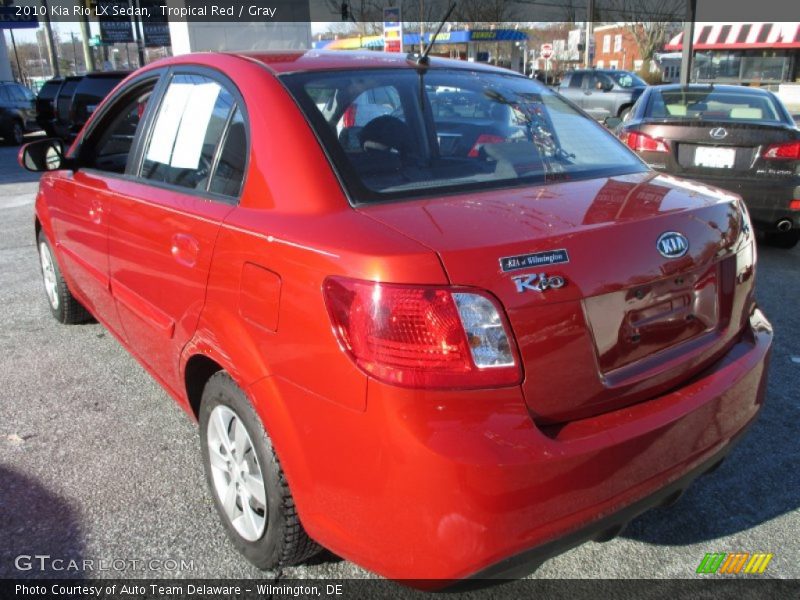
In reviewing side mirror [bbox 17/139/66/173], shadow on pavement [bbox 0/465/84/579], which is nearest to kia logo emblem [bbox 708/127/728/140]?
side mirror [bbox 17/139/66/173]

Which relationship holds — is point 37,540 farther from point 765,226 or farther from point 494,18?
point 494,18

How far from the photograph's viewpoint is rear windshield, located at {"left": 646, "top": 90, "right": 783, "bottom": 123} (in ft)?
22.3

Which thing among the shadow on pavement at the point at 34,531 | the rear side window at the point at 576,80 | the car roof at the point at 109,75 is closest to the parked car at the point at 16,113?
the car roof at the point at 109,75

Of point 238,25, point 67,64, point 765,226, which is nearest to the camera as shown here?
point 765,226

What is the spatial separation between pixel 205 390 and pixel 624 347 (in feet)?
4.68

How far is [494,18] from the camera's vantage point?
148 ft

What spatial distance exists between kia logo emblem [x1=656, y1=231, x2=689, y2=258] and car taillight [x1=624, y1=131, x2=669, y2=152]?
15.9 feet

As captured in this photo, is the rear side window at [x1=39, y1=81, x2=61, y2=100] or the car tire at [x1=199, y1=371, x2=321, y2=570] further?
the rear side window at [x1=39, y1=81, x2=61, y2=100]

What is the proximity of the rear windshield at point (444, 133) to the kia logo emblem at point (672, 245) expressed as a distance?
1.69 ft

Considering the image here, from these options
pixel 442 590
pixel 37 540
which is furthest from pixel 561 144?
pixel 37 540

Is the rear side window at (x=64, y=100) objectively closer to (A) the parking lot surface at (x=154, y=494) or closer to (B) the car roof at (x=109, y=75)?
(B) the car roof at (x=109, y=75)

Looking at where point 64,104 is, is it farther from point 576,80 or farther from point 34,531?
point 34,531

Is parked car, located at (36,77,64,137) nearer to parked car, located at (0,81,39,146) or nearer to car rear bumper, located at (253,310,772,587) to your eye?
parked car, located at (0,81,39,146)

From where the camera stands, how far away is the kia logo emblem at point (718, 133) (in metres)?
6.19
